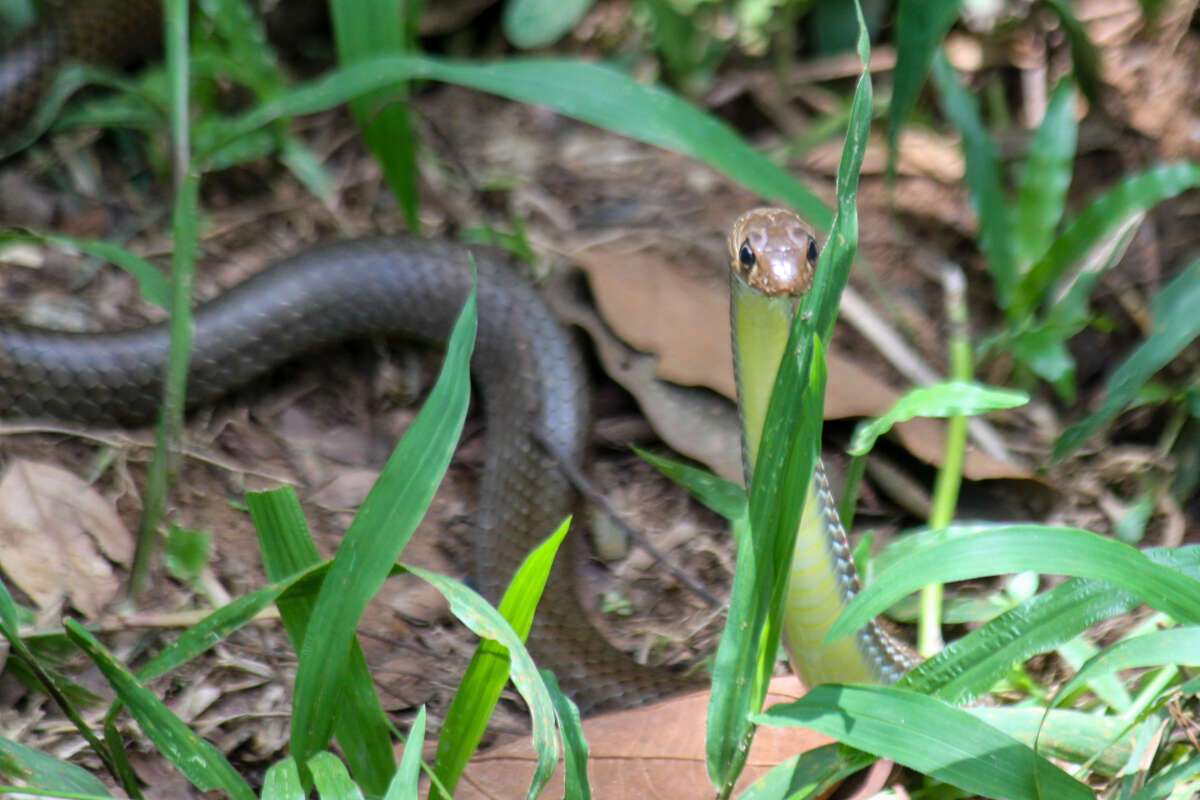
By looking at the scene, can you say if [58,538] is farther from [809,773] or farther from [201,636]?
[809,773]

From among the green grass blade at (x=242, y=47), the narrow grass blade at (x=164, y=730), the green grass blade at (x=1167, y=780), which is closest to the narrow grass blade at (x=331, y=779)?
the narrow grass blade at (x=164, y=730)

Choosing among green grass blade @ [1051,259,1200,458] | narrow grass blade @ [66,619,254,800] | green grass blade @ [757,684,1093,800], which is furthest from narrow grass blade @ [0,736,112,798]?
green grass blade @ [1051,259,1200,458]

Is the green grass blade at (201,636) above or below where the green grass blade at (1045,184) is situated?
below

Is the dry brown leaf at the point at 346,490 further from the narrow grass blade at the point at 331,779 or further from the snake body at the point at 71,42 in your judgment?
the snake body at the point at 71,42

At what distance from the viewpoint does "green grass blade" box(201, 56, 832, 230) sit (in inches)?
114

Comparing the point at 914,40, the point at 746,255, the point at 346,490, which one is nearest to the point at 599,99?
the point at 746,255

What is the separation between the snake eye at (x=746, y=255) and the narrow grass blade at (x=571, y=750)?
35.8 inches

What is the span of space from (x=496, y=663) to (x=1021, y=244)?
225 cm

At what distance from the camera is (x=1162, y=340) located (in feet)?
9.53

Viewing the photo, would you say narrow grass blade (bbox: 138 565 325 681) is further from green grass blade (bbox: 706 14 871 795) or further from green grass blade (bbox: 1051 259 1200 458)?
green grass blade (bbox: 1051 259 1200 458)

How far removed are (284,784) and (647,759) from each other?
806 millimetres

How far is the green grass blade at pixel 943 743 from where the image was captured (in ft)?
6.44

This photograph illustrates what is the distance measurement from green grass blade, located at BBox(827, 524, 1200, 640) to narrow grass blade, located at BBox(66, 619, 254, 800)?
107cm

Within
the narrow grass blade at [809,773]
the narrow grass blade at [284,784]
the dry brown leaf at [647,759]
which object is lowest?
the dry brown leaf at [647,759]
